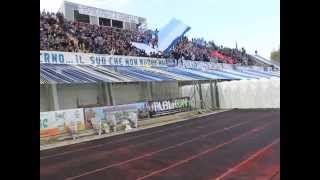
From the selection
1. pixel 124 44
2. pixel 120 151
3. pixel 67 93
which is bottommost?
pixel 120 151

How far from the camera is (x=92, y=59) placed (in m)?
21.3

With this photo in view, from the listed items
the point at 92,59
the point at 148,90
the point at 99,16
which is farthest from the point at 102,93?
the point at 99,16

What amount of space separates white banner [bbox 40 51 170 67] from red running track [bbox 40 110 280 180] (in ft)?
18.0

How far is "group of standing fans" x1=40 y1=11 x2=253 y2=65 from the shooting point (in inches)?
824

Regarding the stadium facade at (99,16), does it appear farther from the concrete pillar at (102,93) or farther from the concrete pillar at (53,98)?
the concrete pillar at (53,98)

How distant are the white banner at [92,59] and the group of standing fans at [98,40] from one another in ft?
1.39

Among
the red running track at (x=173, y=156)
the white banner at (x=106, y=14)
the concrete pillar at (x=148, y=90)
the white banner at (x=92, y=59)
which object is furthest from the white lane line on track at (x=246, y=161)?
the white banner at (x=106, y=14)

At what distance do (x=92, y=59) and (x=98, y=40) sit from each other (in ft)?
10.1

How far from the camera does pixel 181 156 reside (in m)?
10.8

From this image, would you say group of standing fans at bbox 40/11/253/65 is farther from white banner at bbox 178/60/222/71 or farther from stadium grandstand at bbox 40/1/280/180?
white banner at bbox 178/60/222/71
